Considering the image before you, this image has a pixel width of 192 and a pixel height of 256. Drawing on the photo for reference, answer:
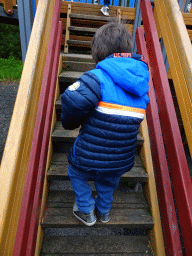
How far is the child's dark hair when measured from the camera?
3.24 ft

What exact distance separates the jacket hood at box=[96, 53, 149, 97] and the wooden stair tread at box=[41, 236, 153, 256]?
1.28m

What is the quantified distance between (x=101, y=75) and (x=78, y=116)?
0.83ft

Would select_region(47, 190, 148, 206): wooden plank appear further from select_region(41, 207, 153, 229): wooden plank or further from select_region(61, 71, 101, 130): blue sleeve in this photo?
select_region(61, 71, 101, 130): blue sleeve

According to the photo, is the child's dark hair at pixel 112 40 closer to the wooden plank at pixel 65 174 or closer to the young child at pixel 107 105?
the young child at pixel 107 105

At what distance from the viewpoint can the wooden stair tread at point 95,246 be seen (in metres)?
1.42

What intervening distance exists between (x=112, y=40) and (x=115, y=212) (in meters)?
1.37

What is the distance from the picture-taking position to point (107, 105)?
3.20 feet

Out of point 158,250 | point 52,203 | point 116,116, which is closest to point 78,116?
point 116,116

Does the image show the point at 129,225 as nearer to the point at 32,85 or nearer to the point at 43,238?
the point at 43,238

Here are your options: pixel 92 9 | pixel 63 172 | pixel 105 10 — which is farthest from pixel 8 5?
pixel 63 172

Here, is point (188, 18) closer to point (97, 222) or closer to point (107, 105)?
point (107, 105)

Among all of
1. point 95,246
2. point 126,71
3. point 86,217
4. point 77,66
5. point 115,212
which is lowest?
point 95,246

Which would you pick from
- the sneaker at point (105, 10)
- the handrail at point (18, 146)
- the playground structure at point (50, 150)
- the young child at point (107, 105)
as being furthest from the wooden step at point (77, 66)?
the sneaker at point (105, 10)

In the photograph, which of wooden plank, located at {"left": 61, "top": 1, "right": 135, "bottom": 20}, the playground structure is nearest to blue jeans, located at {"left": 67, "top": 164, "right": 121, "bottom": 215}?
the playground structure
